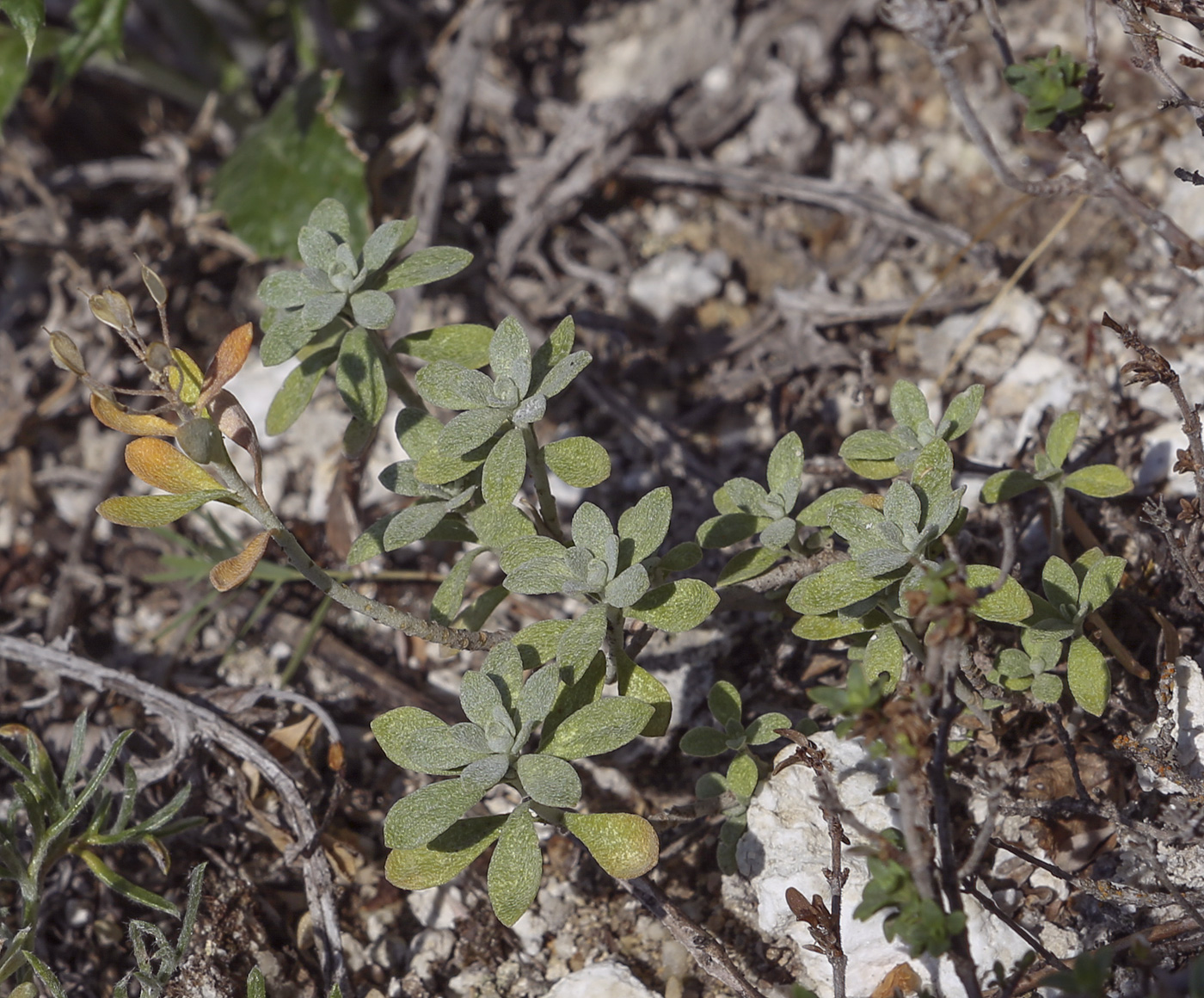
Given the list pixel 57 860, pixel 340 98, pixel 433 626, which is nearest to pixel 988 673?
pixel 433 626

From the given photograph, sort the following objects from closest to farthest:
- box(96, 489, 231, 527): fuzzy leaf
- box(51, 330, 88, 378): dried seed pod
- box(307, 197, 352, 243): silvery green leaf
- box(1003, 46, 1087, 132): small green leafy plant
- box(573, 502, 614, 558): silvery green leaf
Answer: box(51, 330, 88, 378): dried seed pod < box(96, 489, 231, 527): fuzzy leaf < box(573, 502, 614, 558): silvery green leaf < box(1003, 46, 1087, 132): small green leafy plant < box(307, 197, 352, 243): silvery green leaf

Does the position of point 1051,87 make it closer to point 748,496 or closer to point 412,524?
point 748,496

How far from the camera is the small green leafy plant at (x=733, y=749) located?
6.84 feet

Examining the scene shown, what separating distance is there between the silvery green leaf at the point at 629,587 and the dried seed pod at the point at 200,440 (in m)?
0.75

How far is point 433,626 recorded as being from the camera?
198 cm

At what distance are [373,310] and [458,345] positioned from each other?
0.74ft

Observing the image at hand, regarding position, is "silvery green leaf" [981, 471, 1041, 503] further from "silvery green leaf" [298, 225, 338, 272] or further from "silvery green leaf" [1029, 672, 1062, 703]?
"silvery green leaf" [298, 225, 338, 272]

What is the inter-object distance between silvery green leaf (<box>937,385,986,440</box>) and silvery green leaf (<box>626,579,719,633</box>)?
631mm

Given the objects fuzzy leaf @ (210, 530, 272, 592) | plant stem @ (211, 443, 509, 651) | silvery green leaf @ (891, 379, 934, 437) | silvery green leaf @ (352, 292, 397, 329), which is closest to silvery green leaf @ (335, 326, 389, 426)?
silvery green leaf @ (352, 292, 397, 329)

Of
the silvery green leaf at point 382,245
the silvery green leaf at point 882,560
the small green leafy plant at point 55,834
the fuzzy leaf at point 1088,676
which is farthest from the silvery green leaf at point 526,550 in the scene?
the fuzzy leaf at point 1088,676

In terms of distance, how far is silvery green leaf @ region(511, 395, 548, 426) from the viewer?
6.42 feet

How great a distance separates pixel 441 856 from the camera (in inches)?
73.9

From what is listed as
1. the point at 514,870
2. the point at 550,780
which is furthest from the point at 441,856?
the point at 550,780

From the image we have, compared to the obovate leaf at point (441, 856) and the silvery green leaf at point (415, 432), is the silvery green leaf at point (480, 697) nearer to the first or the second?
the obovate leaf at point (441, 856)
